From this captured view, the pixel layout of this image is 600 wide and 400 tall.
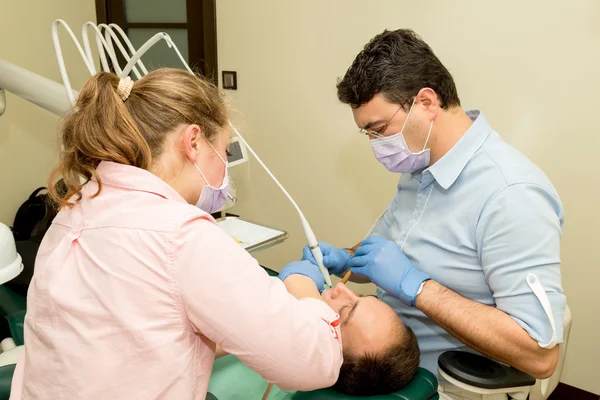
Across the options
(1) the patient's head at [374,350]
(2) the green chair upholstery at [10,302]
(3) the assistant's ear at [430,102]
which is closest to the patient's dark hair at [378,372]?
(1) the patient's head at [374,350]

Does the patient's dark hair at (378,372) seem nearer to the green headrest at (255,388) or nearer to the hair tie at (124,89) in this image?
the green headrest at (255,388)

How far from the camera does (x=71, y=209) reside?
0.85m

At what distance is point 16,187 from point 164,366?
8.54ft

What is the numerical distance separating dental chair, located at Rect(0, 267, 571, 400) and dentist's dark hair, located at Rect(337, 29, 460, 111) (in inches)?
24.8

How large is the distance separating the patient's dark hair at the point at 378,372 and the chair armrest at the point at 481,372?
0.08m

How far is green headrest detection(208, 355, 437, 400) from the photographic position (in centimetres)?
111

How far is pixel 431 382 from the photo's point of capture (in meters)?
1.18

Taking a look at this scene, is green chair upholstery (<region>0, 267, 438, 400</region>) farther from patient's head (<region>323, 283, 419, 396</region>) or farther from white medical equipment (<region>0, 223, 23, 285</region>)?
white medical equipment (<region>0, 223, 23, 285</region>)

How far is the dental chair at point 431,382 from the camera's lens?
111 cm

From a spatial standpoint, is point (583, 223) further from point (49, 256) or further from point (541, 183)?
point (49, 256)

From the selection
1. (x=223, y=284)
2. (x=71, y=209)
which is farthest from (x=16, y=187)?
(x=223, y=284)

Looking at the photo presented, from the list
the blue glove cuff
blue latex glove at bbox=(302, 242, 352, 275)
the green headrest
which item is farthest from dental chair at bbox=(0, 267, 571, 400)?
blue latex glove at bbox=(302, 242, 352, 275)

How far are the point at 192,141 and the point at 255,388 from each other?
0.70 m

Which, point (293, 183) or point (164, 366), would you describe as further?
point (293, 183)
